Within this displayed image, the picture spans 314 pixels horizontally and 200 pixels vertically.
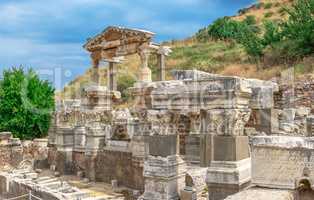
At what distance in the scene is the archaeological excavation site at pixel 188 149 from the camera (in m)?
6.23

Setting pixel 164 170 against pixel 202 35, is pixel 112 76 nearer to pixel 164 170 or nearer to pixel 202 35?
pixel 164 170

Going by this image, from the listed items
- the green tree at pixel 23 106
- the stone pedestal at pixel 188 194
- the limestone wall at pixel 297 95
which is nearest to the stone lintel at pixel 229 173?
the stone pedestal at pixel 188 194

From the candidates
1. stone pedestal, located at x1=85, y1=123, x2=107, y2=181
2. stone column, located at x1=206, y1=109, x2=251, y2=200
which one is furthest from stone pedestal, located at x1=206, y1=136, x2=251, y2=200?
stone pedestal, located at x1=85, y1=123, x2=107, y2=181

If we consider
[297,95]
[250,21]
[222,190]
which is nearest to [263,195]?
[222,190]

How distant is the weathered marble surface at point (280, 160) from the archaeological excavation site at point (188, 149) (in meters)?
0.02

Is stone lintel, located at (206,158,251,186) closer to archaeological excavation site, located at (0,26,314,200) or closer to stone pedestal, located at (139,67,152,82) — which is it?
archaeological excavation site, located at (0,26,314,200)

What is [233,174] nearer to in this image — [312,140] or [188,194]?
[188,194]

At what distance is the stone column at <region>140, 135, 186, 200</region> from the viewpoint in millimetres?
7664

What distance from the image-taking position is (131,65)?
40625 millimetres

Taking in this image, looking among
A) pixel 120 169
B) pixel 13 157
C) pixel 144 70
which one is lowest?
pixel 13 157

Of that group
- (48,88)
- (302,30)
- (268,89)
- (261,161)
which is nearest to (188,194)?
(261,161)

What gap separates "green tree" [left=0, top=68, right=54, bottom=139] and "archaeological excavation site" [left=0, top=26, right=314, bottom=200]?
626 centimetres

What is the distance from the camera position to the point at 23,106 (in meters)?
24.5

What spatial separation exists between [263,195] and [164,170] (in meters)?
2.47
